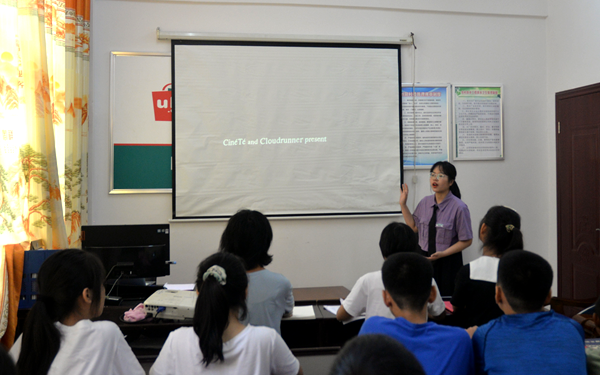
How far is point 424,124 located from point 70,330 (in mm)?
3359

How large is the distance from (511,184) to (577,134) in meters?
0.67

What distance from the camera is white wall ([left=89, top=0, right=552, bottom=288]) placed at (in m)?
3.65

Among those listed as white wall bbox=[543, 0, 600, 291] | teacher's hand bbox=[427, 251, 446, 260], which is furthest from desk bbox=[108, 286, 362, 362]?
white wall bbox=[543, 0, 600, 291]

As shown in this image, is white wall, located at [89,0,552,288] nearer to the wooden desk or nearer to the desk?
the wooden desk

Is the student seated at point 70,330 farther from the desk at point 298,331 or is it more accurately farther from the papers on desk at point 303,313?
the papers on desk at point 303,313

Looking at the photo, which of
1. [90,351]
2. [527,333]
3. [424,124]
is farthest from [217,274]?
[424,124]

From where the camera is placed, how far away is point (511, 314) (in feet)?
4.34

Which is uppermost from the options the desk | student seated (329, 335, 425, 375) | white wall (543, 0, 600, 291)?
white wall (543, 0, 600, 291)

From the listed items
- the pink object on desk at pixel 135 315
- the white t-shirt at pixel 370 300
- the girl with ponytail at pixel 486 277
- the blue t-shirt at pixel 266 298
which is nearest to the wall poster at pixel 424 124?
the girl with ponytail at pixel 486 277

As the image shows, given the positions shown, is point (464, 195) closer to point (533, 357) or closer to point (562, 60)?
point (562, 60)

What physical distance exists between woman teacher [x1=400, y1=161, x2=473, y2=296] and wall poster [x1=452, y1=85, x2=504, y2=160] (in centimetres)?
88

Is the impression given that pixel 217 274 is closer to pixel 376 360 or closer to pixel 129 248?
pixel 376 360

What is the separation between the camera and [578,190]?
3.79m

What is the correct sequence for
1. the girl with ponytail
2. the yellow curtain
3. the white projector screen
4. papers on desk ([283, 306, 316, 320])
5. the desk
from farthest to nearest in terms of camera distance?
the white projector screen, the yellow curtain, papers on desk ([283, 306, 316, 320]), the desk, the girl with ponytail
